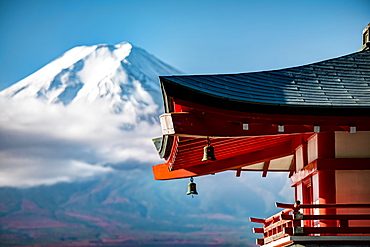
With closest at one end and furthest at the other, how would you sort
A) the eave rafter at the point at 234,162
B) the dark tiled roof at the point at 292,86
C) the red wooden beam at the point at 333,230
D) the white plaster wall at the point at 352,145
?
1. the dark tiled roof at the point at 292,86
2. the red wooden beam at the point at 333,230
3. the white plaster wall at the point at 352,145
4. the eave rafter at the point at 234,162

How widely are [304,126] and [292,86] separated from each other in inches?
30.8

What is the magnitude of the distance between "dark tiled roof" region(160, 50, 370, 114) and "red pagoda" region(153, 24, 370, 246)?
14 millimetres

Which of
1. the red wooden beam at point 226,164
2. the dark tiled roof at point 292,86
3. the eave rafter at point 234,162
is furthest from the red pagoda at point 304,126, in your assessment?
the red wooden beam at point 226,164

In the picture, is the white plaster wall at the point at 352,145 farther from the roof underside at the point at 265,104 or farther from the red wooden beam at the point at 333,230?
the red wooden beam at the point at 333,230

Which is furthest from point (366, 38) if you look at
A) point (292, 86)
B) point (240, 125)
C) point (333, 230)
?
point (333, 230)

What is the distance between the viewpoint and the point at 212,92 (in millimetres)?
10359

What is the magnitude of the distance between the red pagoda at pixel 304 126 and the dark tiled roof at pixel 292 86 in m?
0.01

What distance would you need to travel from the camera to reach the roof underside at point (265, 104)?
33.4 feet

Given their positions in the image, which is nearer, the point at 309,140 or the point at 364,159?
the point at 364,159

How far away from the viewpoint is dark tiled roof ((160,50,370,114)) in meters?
10.3

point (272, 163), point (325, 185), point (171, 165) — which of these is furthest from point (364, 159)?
point (272, 163)

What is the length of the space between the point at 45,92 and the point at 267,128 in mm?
86671

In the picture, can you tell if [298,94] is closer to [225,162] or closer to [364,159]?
[364,159]

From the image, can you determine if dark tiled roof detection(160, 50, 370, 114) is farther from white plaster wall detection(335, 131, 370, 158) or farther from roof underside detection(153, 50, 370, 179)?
white plaster wall detection(335, 131, 370, 158)
